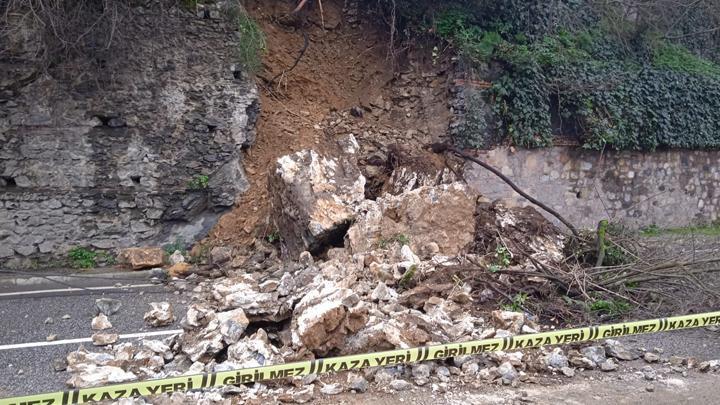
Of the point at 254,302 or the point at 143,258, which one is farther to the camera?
the point at 143,258

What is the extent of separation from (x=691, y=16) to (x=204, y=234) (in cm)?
1299

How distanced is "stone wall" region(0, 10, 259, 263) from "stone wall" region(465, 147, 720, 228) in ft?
14.1

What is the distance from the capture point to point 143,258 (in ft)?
27.8

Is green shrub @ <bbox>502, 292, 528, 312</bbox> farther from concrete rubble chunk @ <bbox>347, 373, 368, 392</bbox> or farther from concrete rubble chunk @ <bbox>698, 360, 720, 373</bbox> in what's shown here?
concrete rubble chunk @ <bbox>347, 373, 368, 392</bbox>

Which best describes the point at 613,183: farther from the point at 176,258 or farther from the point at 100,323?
the point at 100,323

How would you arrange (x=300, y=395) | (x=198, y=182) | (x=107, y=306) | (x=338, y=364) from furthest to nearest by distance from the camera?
(x=198, y=182), (x=107, y=306), (x=300, y=395), (x=338, y=364)

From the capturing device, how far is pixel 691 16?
14766mm

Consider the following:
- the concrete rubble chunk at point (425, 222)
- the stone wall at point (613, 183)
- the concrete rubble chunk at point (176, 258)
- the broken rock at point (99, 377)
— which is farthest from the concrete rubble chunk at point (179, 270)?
the stone wall at point (613, 183)

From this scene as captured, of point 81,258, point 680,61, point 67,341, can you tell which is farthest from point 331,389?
point 680,61

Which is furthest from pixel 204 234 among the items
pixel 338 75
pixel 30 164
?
pixel 338 75

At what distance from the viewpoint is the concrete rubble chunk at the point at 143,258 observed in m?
8.41

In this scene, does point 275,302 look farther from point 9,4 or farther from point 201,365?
point 9,4

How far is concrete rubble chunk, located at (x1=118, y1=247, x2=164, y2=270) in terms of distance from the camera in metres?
8.41

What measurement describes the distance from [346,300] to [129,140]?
5.38m
